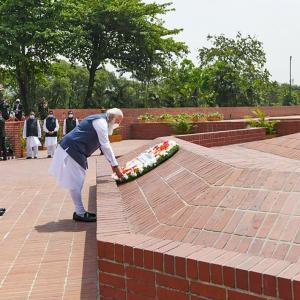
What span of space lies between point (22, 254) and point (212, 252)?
246cm

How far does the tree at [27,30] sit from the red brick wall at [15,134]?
961 cm

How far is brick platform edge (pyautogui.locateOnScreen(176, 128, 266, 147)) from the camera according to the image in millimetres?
9062

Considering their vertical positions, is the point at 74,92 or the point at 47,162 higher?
the point at 74,92

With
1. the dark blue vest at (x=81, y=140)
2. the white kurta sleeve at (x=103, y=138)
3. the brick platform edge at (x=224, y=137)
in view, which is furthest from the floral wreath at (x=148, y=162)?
the brick platform edge at (x=224, y=137)

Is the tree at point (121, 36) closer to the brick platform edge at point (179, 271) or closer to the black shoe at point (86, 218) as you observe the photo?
the black shoe at point (86, 218)

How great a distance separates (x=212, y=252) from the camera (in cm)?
272

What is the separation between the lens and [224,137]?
979 cm

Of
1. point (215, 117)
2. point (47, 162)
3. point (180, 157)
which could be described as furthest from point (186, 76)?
point (180, 157)

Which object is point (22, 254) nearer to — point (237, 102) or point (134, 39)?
point (134, 39)

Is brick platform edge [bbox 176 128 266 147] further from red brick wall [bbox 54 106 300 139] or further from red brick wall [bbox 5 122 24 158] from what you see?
red brick wall [bbox 54 106 300 139]

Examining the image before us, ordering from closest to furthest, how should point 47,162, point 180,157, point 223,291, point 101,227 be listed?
point 223,291 < point 101,227 < point 180,157 < point 47,162

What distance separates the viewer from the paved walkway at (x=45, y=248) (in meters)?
3.73

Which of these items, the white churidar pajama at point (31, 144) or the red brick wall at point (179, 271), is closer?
the red brick wall at point (179, 271)

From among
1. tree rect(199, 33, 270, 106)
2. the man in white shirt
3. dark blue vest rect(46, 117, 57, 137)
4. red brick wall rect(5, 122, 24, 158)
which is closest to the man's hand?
the man in white shirt
